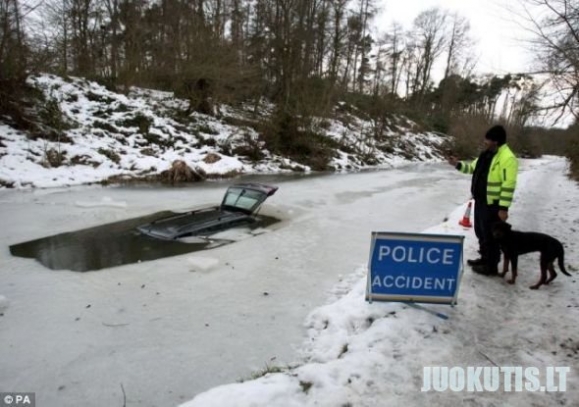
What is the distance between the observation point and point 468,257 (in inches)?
225

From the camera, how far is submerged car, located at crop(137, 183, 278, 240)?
6.82 m

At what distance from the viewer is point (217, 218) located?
7551 mm

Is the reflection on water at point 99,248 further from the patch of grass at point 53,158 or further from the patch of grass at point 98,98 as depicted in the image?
the patch of grass at point 98,98

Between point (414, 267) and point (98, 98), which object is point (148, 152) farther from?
point (414, 267)

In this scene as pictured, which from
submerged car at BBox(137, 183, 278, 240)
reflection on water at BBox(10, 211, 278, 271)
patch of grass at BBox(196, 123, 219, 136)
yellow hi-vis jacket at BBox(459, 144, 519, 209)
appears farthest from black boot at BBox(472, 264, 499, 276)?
patch of grass at BBox(196, 123, 219, 136)

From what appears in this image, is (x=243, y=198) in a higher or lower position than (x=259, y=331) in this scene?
higher

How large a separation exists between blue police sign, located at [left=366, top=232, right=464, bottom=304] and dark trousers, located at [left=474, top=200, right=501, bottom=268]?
1.15 meters

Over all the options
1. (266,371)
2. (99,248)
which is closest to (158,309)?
(266,371)

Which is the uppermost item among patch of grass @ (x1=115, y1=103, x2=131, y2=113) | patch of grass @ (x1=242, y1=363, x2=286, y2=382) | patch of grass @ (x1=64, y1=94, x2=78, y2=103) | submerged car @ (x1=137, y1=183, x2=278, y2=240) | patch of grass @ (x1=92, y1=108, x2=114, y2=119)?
patch of grass @ (x1=64, y1=94, x2=78, y2=103)

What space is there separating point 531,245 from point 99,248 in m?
6.12

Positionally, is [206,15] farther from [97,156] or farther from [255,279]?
[255,279]

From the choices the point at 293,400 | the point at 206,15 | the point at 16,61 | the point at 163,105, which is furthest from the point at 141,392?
the point at 206,15

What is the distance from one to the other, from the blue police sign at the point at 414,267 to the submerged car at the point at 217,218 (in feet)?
12.7
